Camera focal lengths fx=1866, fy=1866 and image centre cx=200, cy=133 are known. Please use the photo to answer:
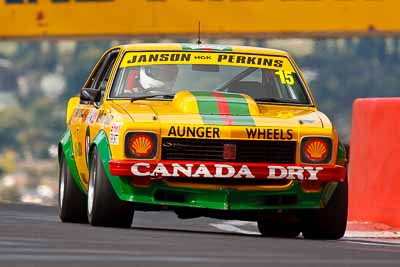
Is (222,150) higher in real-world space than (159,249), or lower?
lower

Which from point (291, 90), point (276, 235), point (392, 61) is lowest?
point (392, 61)

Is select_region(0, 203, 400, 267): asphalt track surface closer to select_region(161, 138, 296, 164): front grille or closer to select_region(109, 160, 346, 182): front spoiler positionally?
select_region(109, 160, 346, 182): front spoiler

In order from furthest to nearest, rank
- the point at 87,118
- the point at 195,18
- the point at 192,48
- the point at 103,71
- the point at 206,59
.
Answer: the point at 195,18, the point at 103,71, the point at 192,48, the point at 206,59, the point at 87,118

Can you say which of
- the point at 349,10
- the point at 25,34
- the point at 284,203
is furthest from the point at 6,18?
the point at 284,203

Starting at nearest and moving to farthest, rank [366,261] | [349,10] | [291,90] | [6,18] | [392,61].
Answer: [366,261] < [291,90] < [349,10] < [6,18] < [392,61]

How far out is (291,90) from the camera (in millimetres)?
14141

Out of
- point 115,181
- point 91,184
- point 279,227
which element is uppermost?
point 115,181

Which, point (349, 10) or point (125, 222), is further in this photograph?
point (349, 10)

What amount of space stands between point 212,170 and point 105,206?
32.0 inches

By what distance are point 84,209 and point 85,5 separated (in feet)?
54.8

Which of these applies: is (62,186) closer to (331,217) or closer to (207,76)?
(207,76)

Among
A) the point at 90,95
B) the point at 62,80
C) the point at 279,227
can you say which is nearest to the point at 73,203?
the point at 90,95

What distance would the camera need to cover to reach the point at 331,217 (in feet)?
43.2

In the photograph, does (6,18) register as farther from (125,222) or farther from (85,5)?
(125,222)
